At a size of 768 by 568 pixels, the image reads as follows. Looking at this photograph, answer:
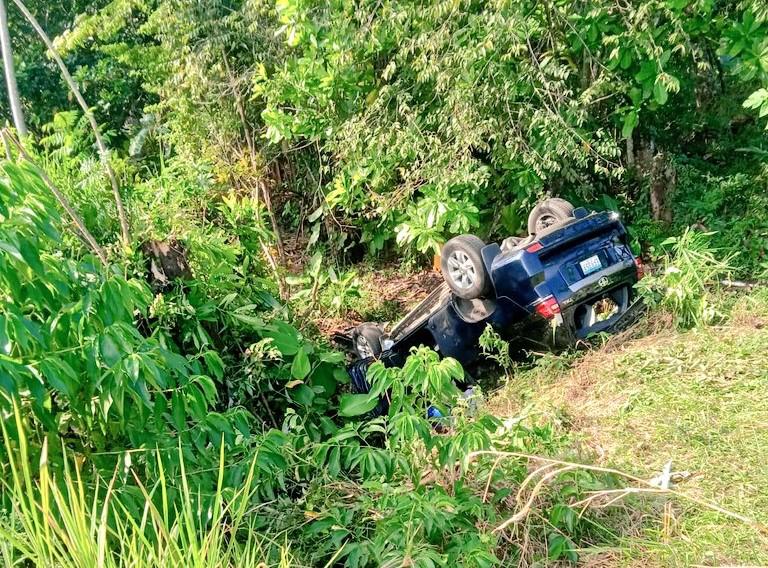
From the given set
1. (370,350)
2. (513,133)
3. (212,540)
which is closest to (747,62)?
(513,133)

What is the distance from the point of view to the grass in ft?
8.43

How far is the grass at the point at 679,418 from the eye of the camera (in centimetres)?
257

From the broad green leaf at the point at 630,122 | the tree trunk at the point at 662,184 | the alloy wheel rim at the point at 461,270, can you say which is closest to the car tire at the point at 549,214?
Answer: the alloy wheel rim at the point at 461,270

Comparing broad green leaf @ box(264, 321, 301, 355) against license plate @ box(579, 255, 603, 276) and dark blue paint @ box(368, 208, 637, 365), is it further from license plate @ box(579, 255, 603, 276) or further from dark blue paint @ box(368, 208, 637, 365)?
license plate @ box(579, 255, 603, 276)

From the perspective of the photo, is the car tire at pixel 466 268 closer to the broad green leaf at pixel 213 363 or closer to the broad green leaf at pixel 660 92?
the broad green leaf at pixel 660 92

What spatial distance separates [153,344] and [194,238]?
6.12 feet

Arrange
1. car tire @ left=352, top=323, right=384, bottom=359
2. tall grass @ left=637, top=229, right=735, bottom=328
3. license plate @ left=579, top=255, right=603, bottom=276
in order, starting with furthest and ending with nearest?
1. car tire @ left=352, top=323, right=384, bottom=359
2. tall grass @ left=637, top=229, right=735, bottom=328
3. license plate @ left=579, top=255, right=603, bottom=276

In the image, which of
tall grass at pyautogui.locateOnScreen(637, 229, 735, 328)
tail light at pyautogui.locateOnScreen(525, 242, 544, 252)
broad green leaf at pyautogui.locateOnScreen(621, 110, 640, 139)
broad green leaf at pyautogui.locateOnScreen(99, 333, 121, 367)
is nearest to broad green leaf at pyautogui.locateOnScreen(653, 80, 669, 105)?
broad green leaf at pyautogui.locateOnScreen(621, 110, 640, 139)

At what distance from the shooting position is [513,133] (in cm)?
529

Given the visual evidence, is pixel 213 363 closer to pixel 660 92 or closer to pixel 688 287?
pixel 688 287

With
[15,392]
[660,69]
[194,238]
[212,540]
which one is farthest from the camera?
[660,69]

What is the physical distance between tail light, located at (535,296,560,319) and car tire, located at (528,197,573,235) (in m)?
0.84

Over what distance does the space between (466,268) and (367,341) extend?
1197 mm

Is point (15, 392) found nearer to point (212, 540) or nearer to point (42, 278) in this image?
point (42, 278)
